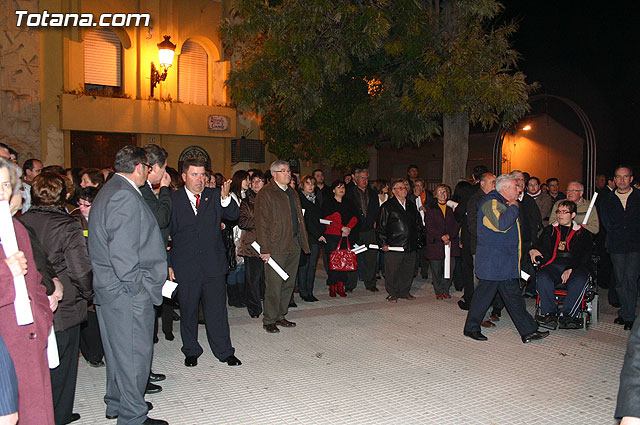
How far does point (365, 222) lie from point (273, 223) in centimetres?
338

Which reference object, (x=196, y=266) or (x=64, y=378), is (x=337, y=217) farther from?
(x=64, y=378)

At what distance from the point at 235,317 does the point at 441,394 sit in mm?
3984

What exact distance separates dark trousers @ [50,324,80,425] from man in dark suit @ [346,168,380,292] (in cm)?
630

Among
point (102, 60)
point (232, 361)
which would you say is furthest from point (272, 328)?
point (102, 60)

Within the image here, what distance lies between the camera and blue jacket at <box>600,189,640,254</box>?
8062 mm

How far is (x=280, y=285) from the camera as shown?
7758mm

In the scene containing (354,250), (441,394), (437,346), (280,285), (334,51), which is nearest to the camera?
(441,394)

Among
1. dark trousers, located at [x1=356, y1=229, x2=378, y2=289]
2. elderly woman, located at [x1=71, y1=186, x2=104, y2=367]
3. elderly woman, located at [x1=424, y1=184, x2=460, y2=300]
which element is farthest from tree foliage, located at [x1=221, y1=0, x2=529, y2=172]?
elderly woman, located at [x1=71, y1=186, x2=104, y2=367]

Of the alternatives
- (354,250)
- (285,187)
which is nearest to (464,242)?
(354,250)

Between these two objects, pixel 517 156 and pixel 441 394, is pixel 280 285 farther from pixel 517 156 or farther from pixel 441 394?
pixel 517 156

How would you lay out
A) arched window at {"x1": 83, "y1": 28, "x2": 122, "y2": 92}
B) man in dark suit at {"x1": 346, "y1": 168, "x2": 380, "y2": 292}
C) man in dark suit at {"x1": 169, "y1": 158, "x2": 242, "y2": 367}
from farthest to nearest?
arched window at {"x1": 83, "y1": 28, "x2": 122, "y2": 92} → man in dark suit at {"x1": 346, "y1": 168, "x2": 380, "y2": 292} → man in dark suit at {"x1": 169, "y1": 158, "x2": 242, "y2": 367}

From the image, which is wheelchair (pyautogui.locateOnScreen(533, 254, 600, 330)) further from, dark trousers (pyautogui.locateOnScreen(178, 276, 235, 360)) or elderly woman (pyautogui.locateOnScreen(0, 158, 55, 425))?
elderly woman (pyautogui.locateOnScreen(0, 158, 55, 425))

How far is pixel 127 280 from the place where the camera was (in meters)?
4.42

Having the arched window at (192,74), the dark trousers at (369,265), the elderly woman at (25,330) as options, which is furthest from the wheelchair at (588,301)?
the arched window at (192,74)
